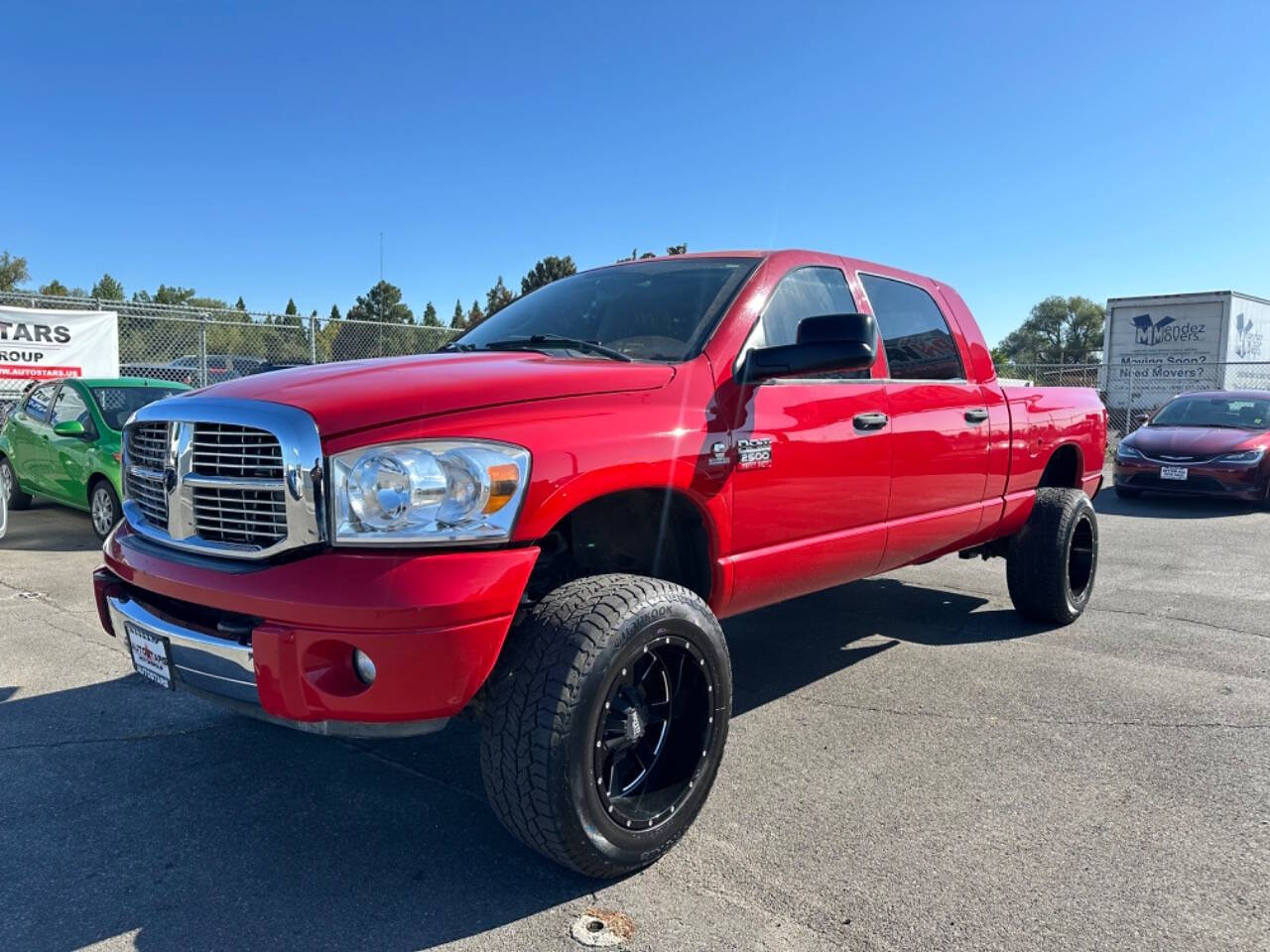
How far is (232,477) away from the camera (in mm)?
2562

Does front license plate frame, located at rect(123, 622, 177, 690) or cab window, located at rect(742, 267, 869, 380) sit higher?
cab window, located at rect(742, 267, 869, 380)

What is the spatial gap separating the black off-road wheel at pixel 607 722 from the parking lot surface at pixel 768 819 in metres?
0.19

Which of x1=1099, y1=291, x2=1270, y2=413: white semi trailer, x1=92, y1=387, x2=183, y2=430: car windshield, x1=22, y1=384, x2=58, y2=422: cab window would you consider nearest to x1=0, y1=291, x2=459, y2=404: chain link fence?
x1=22, y1=384, x2=58, y2=422: cab window

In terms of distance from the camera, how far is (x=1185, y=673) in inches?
176

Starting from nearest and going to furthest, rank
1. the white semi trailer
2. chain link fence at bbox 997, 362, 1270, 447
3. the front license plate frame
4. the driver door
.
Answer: the front license plate frame
the driver door
chain link fence at bbox 997, 362, 1270, 447
the white semi trailer

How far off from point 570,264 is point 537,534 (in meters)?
38.4

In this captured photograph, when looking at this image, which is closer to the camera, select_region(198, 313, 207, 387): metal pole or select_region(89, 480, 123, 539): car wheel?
select_region(89, 480, 123, 539): car wheel

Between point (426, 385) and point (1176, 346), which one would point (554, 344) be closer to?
point (426, 385)

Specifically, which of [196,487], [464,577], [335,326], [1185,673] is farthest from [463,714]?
[335,326]

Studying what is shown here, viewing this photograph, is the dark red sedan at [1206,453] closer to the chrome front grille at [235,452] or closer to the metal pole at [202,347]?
the chrome front grille at [235,452]

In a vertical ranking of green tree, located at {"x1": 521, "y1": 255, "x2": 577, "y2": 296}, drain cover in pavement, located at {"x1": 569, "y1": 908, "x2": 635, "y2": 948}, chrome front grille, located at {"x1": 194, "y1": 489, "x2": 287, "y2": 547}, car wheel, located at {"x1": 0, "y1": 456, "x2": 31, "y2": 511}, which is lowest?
drain cover in pavement, located at {"x1": 569, "y1": 908, "x2": 635, "y2": 948}

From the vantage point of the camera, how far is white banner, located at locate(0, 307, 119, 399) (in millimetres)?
11242

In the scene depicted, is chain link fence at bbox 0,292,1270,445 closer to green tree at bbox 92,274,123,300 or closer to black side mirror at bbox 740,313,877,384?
black side mirror at bbox 740,313,877,384

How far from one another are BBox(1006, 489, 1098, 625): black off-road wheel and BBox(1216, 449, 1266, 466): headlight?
659 centimetres
